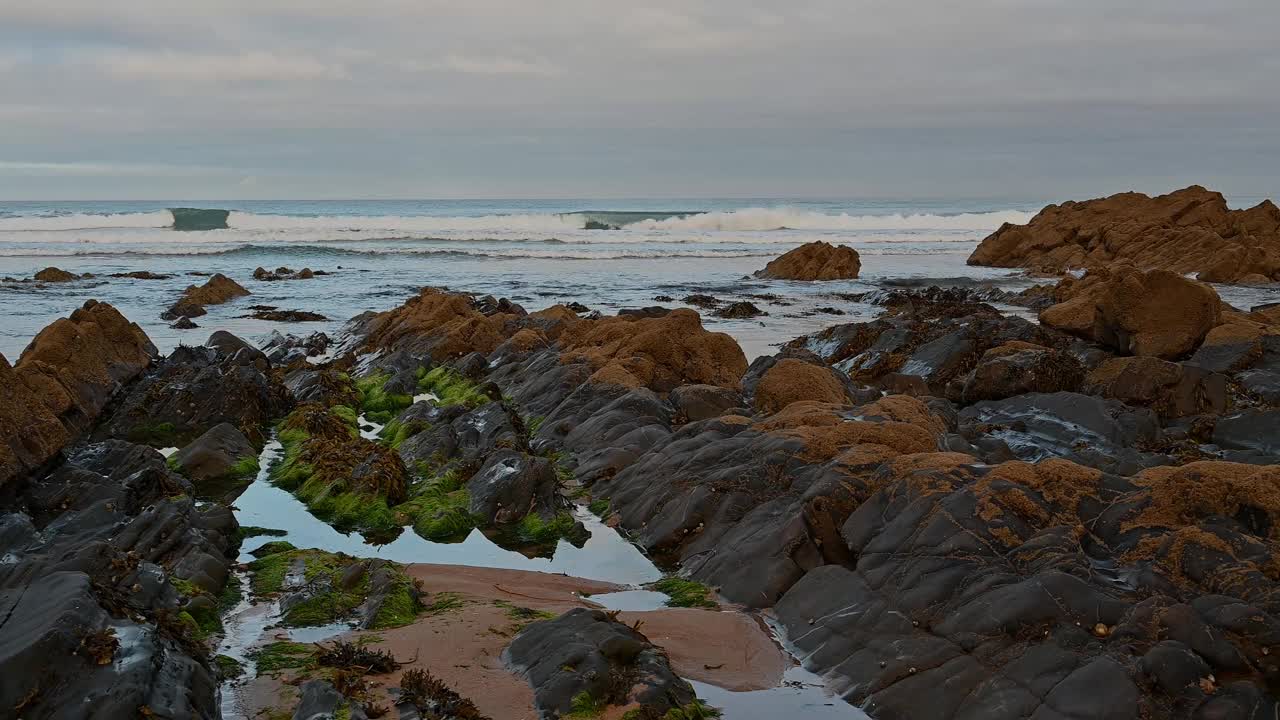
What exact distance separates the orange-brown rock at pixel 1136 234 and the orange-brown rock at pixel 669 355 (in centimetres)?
3080

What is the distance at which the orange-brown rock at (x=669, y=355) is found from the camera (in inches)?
651

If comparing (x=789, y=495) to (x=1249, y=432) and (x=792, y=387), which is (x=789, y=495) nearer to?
(x=792, y=387)

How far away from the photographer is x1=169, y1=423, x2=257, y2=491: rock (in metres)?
12.8

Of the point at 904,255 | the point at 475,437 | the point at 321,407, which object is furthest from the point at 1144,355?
the point at 904,255

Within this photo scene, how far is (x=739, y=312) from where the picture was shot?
2953cm

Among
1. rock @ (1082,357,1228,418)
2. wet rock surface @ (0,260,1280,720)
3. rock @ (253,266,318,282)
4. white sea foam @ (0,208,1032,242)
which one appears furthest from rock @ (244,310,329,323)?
white sea foam @ (0,208,1032,242)

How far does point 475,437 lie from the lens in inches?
534

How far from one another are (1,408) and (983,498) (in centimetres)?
1046

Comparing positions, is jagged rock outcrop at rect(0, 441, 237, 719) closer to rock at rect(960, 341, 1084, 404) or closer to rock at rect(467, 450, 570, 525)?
rock at rect(467, 450, 570, 525)

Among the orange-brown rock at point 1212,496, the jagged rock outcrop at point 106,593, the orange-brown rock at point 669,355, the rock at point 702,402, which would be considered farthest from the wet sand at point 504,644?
the orange-brown rock at point 669,355

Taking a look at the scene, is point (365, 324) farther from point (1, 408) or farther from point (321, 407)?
point (1, 408)

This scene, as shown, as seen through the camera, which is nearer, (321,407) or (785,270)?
(321,407)

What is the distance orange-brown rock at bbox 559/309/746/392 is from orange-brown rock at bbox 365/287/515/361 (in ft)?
11.9

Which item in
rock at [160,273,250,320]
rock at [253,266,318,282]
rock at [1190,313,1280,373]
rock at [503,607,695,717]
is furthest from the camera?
rock at [253,266,318,282]
